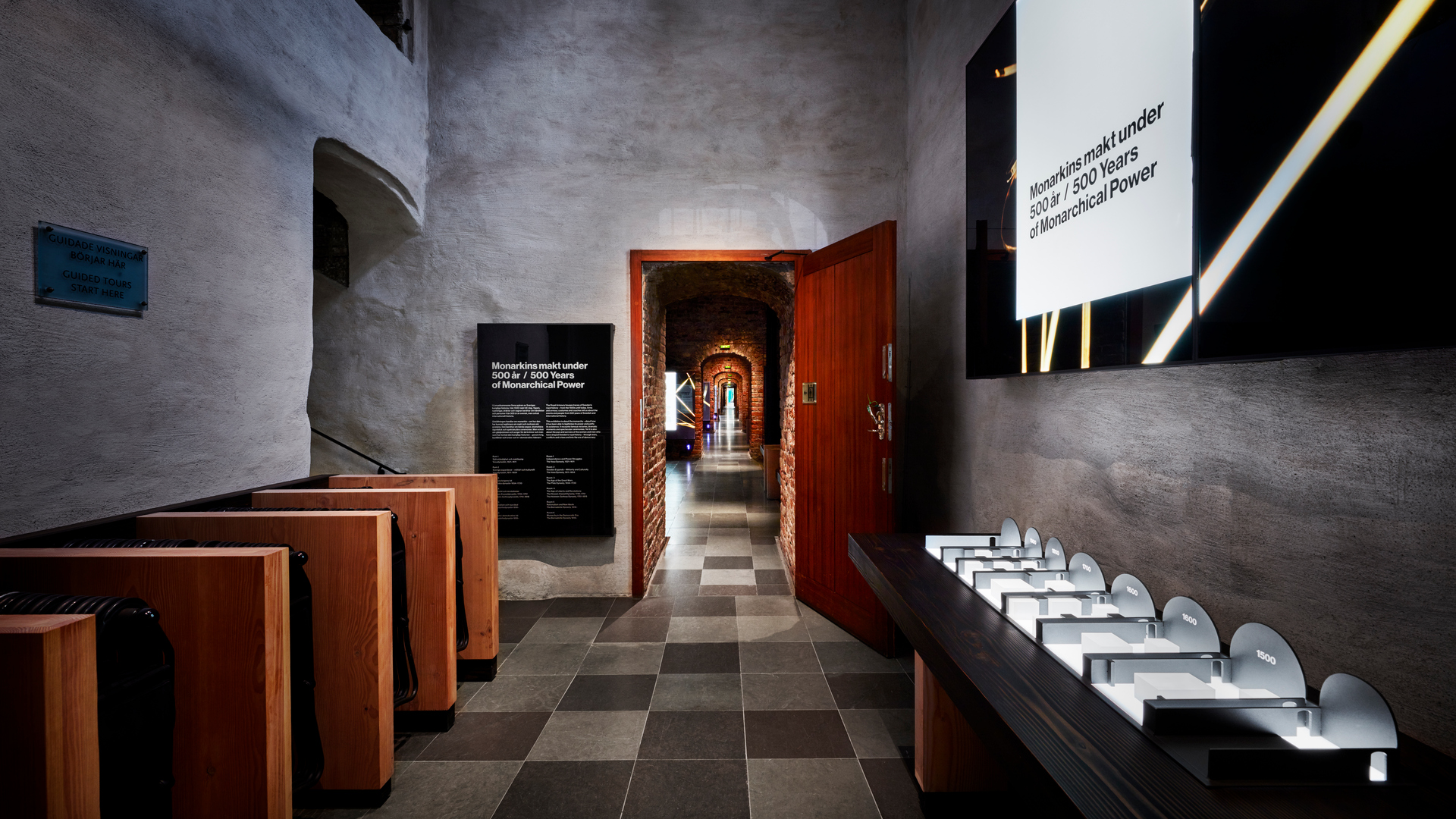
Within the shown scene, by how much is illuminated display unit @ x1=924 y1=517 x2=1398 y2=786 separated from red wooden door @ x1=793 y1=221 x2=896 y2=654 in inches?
57.7

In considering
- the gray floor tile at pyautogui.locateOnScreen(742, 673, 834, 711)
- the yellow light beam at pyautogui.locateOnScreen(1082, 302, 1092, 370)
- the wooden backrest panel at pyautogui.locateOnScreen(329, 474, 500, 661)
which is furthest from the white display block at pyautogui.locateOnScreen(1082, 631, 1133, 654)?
the wooden backrest panel at pyautogui.locateOnScreen(329, 474, 500, 661)

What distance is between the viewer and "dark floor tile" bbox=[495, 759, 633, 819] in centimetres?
170

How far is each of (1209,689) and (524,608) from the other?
10.8ft

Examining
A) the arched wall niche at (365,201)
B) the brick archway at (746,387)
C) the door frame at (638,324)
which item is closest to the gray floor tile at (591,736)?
the door frame at (638,324)

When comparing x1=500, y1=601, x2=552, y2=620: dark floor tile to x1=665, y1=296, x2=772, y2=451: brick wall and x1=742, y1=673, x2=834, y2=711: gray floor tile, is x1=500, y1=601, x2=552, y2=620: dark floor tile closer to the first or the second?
x1=742, y1=673, x2=834, y2=711: gray floor tile

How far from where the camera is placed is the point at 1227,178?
1.07 m

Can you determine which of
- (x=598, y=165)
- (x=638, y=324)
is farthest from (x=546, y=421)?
(x=598, y=165)

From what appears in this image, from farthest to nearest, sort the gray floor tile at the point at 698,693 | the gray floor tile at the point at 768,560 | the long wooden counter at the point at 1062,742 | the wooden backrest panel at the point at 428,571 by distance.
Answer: the gray floor tile at the point at 768,560
the gray floor tile at the point at 698,693
the wooden backrest panel at the point at 428,571
the long wooden counter at the point at 1062,742

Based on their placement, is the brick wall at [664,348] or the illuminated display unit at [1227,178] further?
the brick wall at [664,348]

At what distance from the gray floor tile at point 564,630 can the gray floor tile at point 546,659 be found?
5 centimetres

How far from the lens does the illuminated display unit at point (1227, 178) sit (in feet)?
2.57

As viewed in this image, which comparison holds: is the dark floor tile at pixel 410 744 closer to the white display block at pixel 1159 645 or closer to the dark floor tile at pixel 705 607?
the dark floor tile at pixel 705 607

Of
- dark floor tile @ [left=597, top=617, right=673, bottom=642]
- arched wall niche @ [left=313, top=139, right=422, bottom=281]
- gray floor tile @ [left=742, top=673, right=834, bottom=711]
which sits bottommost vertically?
gray floor tile @ [left=742, top=673, right=834, bottom=711]

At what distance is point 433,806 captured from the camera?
1737 millimetres
